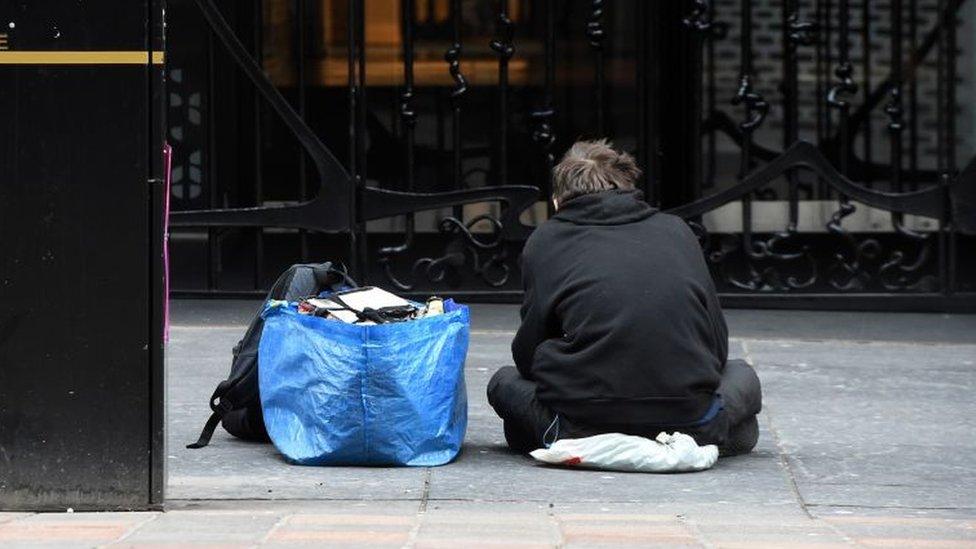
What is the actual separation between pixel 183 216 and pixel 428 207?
130cm

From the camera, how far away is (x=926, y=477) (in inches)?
229

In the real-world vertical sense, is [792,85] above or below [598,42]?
below

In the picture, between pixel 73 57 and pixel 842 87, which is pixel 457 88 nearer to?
pixel 842 87

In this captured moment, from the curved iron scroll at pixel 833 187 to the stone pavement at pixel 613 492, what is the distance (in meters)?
1.76

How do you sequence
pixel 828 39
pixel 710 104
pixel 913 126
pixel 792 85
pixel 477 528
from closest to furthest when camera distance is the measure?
pixel 477 528 < pixel 792 85 < pixel 828 39 < pixel 913 126 < pixel 710 104

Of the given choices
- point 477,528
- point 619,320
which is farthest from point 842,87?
point 477,528

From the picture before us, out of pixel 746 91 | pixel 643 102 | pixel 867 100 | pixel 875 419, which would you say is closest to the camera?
pixel 875 419

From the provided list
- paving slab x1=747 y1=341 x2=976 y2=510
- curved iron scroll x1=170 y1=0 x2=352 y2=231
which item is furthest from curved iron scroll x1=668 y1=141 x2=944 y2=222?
curved iron scroll x1=170 y1=0 x2=352 y2=231

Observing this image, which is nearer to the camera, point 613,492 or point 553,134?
point 613,492

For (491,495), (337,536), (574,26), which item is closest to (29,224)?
(337,536)

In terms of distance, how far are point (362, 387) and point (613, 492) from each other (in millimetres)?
885

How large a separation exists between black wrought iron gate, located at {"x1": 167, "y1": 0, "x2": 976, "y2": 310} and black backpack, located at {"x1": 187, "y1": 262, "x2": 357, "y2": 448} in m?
3.21

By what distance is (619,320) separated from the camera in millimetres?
5781

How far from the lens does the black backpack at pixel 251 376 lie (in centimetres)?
607
